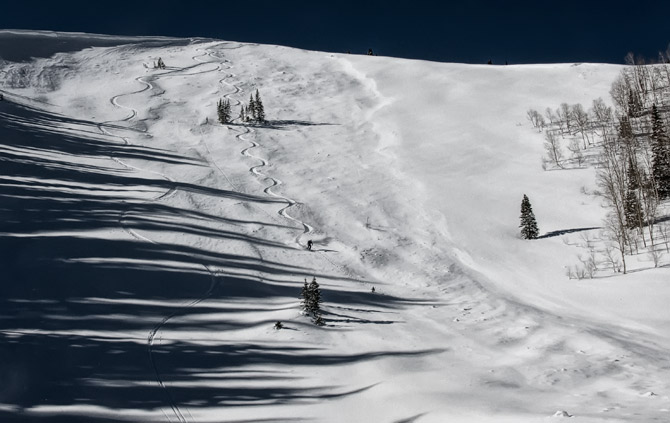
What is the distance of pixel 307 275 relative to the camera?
2100cm

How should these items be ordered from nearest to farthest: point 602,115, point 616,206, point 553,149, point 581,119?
point 616,206
point 553,149
point 581,119
point 602,115

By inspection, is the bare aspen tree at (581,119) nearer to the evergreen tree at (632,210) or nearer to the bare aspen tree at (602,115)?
the bare aspen tree at (602,115)

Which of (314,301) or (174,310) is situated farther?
(314,301)

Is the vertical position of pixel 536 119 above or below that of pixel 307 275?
above

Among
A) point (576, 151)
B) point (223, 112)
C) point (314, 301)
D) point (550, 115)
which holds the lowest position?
point (314, 301)

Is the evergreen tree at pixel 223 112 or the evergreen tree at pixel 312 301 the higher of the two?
the evergreen tree at pixel 223 112

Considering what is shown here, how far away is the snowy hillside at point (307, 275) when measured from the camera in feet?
38.9

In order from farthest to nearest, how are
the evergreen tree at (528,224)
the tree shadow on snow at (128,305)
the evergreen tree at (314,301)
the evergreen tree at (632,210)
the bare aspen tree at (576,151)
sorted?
the bare aspen tree at (576,151)
the evergreen tree at (528,224)
the evergreen tree at (632,210)
the evergreen tree at (314,301)
the tree shadow on snow at (128,305)

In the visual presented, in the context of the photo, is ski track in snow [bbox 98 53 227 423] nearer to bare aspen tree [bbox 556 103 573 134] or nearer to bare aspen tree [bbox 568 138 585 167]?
bare aspen tree [bbox 568 138 585 167]

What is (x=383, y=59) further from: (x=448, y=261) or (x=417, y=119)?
(x=448, y=261)

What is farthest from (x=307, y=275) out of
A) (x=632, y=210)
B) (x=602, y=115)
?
(x=602, y=115)

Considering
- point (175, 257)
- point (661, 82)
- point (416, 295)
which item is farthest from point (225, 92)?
point (661, 82)

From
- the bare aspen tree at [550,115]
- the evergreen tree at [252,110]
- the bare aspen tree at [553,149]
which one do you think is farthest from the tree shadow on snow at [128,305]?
the bare aspen tree at [550,115]

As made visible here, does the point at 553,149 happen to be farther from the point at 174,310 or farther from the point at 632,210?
the point at 174,310
